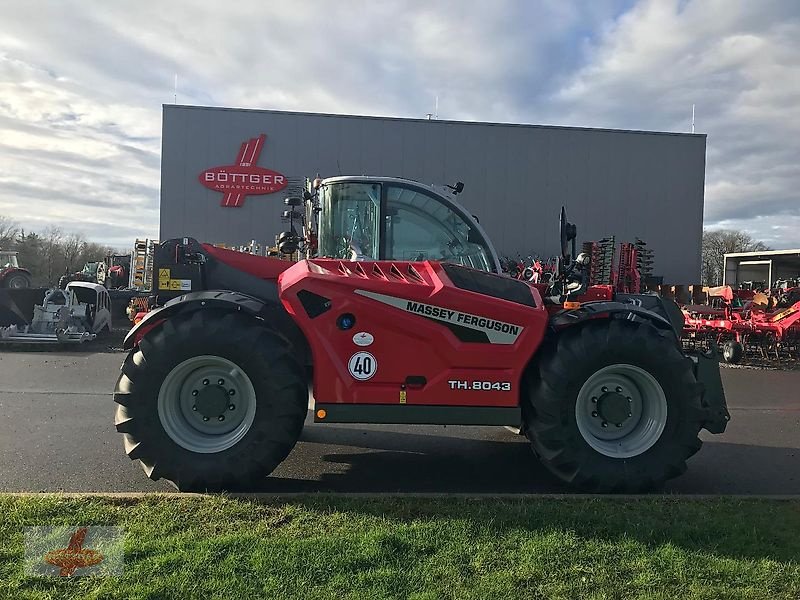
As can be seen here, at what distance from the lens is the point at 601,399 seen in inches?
181

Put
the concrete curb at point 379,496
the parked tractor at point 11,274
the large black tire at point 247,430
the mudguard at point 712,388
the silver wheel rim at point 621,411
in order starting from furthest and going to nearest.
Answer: the parked tractor at point 11,274
the mudguard at point 712,388
the silver wheel rim at point 621,411
the large black tire at point 247,430
the concrete curb at point 379,496

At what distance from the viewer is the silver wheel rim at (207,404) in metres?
4.41

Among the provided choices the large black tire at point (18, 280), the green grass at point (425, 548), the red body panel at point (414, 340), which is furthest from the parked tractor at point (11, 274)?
the red body panel at point (414, 340)

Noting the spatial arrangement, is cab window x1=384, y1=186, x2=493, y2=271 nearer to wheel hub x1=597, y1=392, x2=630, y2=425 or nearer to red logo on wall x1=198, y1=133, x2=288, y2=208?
wheel hub x1=597, y1=392, x2=630, y2=425

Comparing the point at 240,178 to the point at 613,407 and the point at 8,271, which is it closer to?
the point at 8,271

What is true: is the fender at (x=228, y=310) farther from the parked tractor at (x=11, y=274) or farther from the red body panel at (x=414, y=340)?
the parked tractor at (x=11, y=274)

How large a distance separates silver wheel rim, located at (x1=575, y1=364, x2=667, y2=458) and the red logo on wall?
61.6 ft

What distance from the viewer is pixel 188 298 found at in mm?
4574

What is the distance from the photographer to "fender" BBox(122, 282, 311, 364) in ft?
14.8

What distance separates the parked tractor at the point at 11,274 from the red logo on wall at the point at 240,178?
7688 millimetres

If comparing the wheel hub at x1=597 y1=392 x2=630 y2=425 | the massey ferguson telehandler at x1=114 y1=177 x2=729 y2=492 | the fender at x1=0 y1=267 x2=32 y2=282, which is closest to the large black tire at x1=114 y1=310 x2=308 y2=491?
the massey ferguson telehandler at x1=114 y1=177 x2=729 y2=492

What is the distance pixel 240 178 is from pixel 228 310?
18.1 meters

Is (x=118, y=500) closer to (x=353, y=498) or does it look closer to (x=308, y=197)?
(x=353, y=498)

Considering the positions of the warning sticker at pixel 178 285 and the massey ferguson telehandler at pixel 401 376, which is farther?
the warning sticker at pixel 178 285
